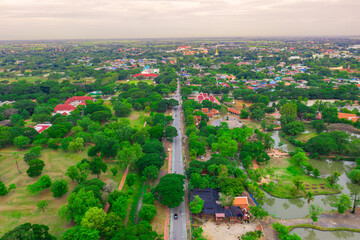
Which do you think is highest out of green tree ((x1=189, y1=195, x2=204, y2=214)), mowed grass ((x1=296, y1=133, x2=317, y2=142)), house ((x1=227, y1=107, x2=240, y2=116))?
house ((x1=227, y1=107, x2=240, y2=116))

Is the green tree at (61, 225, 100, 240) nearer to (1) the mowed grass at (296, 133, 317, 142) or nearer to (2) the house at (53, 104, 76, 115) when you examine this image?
(1) the mowed grass at (296, 133, 317, 142)

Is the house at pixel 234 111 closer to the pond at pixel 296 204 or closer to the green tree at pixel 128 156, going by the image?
the pond at pixel 296 204

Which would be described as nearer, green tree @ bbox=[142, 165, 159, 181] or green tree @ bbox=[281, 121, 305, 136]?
green tree @ bbox=[142, 165, 159, 181]

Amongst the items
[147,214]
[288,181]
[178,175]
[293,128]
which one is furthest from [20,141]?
[293,128]

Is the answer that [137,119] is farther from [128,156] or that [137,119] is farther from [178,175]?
[178,175]

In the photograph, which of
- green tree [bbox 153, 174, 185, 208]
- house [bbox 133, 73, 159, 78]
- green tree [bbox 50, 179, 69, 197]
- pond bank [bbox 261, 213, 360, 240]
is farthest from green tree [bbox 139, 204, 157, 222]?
house [bbox 133, 73, 159, 78]

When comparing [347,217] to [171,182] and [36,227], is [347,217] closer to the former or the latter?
[171,182]
